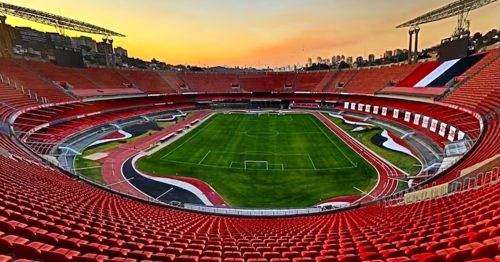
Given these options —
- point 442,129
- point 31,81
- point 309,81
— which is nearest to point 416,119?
point 442,129

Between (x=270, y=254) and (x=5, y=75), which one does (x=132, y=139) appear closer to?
(x=5, y=75)

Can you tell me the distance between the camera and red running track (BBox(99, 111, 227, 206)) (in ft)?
67.9

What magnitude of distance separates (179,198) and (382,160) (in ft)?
62.4

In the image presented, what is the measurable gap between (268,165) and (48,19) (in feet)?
130

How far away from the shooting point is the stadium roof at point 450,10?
121ft

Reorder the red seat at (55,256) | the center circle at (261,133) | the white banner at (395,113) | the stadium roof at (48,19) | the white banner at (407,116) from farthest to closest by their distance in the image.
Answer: the white banner at (395,113) < the center circle at (261,133) < the white banner at (407,116) < the stadium roof at (48,19) < the red seat at (55,256)

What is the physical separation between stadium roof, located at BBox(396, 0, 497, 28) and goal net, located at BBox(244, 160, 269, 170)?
3474cm

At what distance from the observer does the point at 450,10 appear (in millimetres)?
40531

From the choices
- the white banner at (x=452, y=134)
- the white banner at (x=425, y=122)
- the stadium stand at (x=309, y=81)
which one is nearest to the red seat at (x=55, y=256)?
the white banner at (x=452, y=134)

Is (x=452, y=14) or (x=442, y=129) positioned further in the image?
(x=452, y=14)

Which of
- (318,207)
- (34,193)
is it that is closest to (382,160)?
(318,207)

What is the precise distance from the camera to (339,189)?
69.7ft

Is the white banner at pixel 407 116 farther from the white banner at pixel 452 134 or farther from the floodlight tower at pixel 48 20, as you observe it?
the floodlight tower at pixel 48 20

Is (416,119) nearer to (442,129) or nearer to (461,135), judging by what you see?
(442,129)
